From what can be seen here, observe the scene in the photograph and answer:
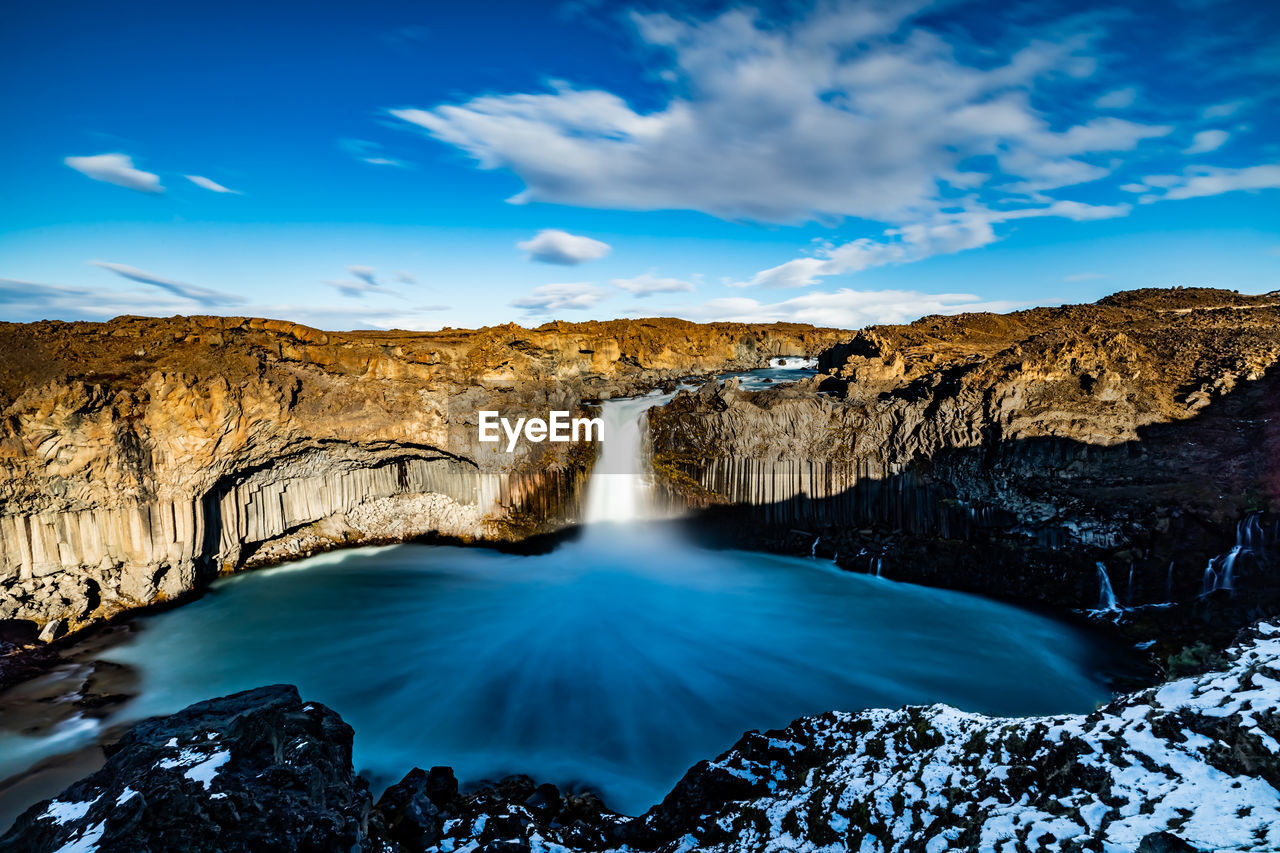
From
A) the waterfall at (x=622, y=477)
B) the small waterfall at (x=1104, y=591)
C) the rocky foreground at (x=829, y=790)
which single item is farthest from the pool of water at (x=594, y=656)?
the rocky foreground at (x=829, y=790)

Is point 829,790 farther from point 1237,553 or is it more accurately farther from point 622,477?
point 622,477

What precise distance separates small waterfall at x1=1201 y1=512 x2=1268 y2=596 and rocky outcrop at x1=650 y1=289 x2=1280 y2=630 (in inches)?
7.0

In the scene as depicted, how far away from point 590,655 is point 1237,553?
1289 cm

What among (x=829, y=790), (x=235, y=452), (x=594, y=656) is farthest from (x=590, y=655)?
(x=235, y=452)

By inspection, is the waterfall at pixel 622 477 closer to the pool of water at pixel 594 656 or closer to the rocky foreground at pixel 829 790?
the pool of water at pixel 594 656

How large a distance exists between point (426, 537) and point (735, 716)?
11.6 meters

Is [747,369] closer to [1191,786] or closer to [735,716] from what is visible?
[735,716]

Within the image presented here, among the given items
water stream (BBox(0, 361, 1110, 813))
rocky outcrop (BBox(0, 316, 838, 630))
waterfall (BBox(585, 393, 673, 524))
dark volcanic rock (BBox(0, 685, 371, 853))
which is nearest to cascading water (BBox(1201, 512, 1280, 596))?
water stream (BBox(0, 361, 1110, 813))

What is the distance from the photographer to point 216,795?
4.27 meters

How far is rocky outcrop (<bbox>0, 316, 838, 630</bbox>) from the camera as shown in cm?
1155

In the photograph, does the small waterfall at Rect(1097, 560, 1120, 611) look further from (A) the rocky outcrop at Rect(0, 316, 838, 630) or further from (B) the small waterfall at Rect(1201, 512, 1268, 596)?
(A) the rocky outcrop at Rect(0, 316, 838, 630)

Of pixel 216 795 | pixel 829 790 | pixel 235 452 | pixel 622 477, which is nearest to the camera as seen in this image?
pixel 216 795

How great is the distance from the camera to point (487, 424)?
16891 millimetres

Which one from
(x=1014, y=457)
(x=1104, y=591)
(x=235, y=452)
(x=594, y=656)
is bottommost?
(x=594, y=656)
